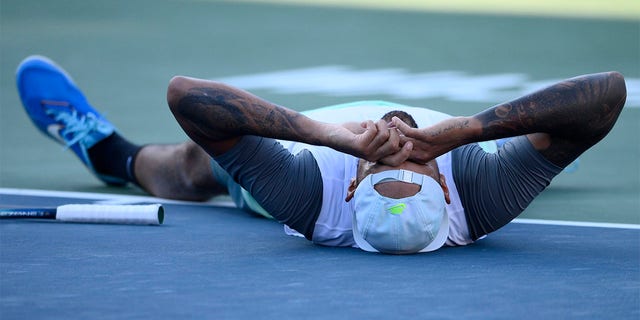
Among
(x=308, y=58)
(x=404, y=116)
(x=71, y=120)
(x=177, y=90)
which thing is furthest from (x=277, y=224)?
(x=308, y=58)

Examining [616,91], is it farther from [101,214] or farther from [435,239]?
[101,214]

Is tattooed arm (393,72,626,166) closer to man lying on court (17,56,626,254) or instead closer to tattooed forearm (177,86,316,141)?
man lying on court (17,56,626,254)

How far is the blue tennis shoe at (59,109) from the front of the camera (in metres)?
5.57

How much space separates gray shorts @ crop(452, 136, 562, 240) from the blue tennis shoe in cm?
210

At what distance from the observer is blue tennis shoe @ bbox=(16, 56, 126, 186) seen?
557cm

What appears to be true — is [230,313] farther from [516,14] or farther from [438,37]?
[516,14]

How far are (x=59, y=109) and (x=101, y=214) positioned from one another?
49.1 inches

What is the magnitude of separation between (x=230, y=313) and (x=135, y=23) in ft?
22.9

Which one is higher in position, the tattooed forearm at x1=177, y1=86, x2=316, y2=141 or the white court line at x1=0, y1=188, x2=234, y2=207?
the tattooed forearm at x1=177, y1=86, x2=316, y2=141

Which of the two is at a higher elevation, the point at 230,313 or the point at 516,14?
the point at 516,14

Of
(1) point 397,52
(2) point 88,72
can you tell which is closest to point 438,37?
(1) point 397,52

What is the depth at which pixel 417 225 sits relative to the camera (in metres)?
3.82

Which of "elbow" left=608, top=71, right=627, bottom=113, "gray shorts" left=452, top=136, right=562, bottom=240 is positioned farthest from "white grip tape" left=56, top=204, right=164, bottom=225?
"elbow" left=608, top=71, right=627, bottom=113

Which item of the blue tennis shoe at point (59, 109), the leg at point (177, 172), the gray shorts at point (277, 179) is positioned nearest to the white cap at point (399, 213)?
the gray shorts at point (277, 179)
